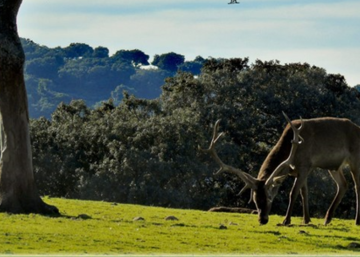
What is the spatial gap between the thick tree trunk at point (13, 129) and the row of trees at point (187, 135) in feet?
74.7

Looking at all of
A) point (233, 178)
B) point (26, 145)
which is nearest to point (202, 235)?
point (26, 145)

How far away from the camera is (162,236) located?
1800 centimetres

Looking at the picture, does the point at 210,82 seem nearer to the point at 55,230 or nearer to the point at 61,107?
the point at 61,107

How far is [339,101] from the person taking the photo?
5497 centimetres

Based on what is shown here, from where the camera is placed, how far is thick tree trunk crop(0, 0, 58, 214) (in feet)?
70.8

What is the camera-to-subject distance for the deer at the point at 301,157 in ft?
69.9

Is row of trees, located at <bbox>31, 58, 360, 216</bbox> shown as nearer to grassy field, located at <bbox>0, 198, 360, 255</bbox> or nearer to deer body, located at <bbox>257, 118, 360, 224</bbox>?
deer body, located at <bbox>257, 118, 360, 224</bbox>

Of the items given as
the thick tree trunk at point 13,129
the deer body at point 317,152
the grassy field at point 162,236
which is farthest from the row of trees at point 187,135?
the grassy field at point 162,236

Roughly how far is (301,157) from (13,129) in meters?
7.38

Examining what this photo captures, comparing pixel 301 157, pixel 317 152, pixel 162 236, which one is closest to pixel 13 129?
pixel 162 236

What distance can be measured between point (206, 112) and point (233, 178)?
487 centimetres

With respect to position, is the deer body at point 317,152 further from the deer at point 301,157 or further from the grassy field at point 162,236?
the grassy field at point 162,236

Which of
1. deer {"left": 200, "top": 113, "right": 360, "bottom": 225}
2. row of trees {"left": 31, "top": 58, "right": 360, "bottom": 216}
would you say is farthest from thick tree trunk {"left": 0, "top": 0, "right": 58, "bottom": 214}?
row of trees {"left": 31, "top": 58, "right": 360, "bottom": 216}

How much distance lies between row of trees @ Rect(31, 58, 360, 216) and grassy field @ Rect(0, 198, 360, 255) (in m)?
23.1
